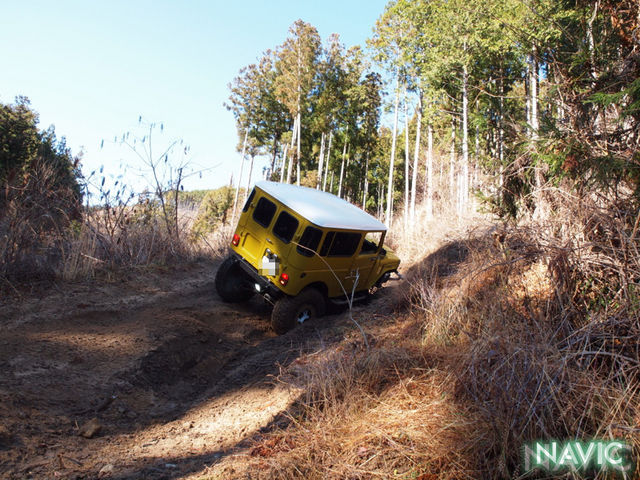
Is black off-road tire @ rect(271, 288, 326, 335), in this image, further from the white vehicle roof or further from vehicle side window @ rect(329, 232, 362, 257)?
the white vehicle roof

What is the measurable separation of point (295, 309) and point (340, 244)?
1.41 metres

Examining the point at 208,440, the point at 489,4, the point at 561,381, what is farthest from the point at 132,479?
the point at 489,4

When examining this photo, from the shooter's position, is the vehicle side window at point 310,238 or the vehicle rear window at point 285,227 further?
the vehicle rear window at point 285,227

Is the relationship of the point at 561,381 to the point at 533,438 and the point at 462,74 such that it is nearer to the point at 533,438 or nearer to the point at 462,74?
Answer: the point at 533,438

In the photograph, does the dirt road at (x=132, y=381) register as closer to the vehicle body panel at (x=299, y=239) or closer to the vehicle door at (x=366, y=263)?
the vehicle body panel at (x=299, y=239)

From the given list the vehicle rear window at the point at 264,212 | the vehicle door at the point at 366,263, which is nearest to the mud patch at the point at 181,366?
the vehicle rear window at the point at 264,212

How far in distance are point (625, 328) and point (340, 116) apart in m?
25.2

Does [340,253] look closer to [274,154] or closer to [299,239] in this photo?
Result: [299,239]

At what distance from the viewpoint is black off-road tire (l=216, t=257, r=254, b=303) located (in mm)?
7664

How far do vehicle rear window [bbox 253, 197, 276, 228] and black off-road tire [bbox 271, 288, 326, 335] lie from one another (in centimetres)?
142

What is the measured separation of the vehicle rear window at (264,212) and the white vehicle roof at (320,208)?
218mm

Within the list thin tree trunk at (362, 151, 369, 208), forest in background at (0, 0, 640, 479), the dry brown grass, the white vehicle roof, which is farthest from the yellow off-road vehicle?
thin tree trunk at (362, 151, 369, 208)

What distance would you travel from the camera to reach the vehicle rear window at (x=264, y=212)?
684 cm

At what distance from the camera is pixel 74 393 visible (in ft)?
13.1
